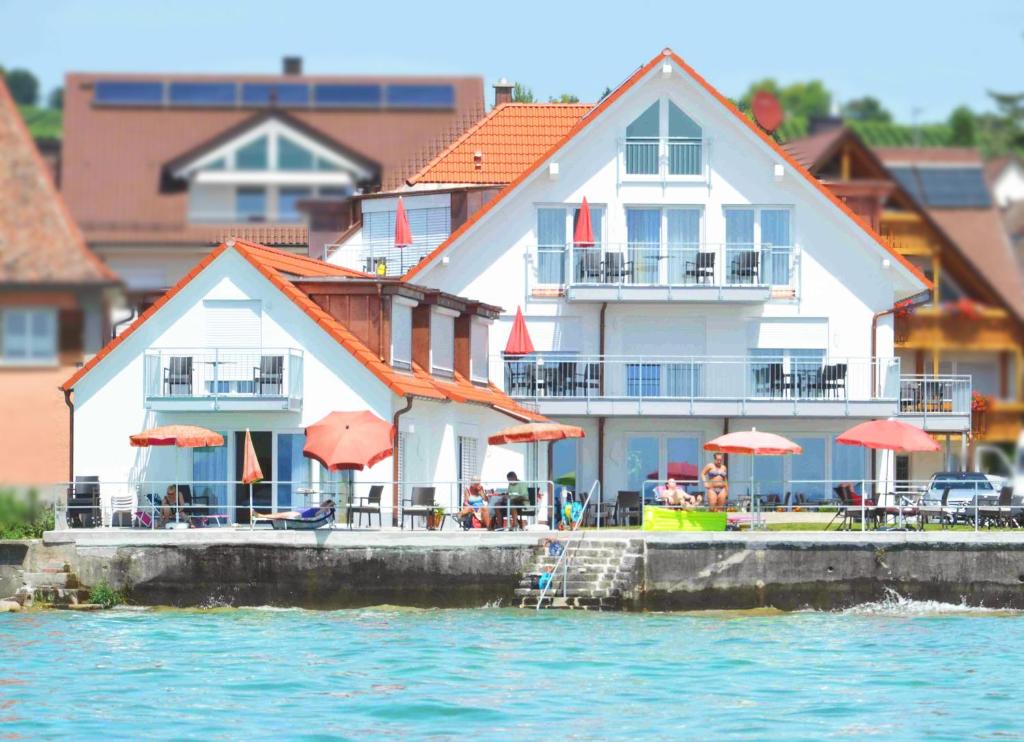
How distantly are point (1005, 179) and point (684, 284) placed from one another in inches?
2029

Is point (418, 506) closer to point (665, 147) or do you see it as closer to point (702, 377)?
point (702, 377)

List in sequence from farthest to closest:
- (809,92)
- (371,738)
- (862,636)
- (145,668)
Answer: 1. (862,636)
2. (145,668)
3. (371,738)
4. (809,92)

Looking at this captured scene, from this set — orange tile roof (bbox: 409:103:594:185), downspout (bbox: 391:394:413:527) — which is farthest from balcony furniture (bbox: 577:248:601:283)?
downspout (bbox: 391:394:413:527)

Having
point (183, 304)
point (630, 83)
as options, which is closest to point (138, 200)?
point (183, 304)

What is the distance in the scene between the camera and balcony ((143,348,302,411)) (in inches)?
1757

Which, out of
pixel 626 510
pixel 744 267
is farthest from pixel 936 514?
pixel 744 267

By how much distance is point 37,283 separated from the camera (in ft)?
13.1

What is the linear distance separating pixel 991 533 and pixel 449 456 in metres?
15.2

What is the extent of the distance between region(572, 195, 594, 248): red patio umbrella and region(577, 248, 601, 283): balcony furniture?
0.31 metres

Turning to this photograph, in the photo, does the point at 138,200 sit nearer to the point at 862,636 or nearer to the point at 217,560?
the point at 862,636

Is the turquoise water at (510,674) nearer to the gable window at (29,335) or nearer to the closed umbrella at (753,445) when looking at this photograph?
the closed umbrella at (753,445)

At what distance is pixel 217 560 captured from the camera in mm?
38281

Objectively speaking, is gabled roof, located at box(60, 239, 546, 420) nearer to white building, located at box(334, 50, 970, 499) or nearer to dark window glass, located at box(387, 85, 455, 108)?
white building, located at box(334, 50, 970, 499)

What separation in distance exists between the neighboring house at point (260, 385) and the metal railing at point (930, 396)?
1758 cm
